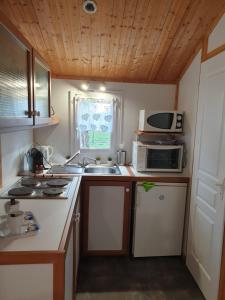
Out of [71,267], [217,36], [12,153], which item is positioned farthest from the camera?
[12,153]

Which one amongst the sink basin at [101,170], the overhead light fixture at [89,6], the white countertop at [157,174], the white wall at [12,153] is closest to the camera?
the overhead light fixture at [89,6]

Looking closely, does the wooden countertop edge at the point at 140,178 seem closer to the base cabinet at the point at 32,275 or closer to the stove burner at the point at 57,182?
the stove burner at the point at 57,182

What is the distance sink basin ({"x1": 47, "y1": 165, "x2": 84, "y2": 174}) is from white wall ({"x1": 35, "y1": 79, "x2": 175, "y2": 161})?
0.94 ft

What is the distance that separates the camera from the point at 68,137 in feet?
9.59

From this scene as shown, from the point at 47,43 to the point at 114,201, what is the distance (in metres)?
1.69

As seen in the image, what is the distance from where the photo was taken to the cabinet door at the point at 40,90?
5.72 feet

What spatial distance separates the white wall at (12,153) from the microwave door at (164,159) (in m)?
1.33

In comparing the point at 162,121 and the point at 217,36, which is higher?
the point at 217,36

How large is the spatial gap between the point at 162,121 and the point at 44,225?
5.67ft

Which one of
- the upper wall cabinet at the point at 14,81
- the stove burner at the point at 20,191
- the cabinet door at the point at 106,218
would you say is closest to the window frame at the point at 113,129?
the cabinet door at the point at 106,218

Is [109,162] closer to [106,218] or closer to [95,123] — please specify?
[95,123]

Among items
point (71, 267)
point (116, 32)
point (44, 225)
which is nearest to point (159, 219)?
point (71, 267)

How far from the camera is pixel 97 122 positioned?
293cm

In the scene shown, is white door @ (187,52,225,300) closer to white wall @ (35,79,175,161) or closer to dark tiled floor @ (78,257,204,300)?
dark tiled floor @ (78,257,204,300)
